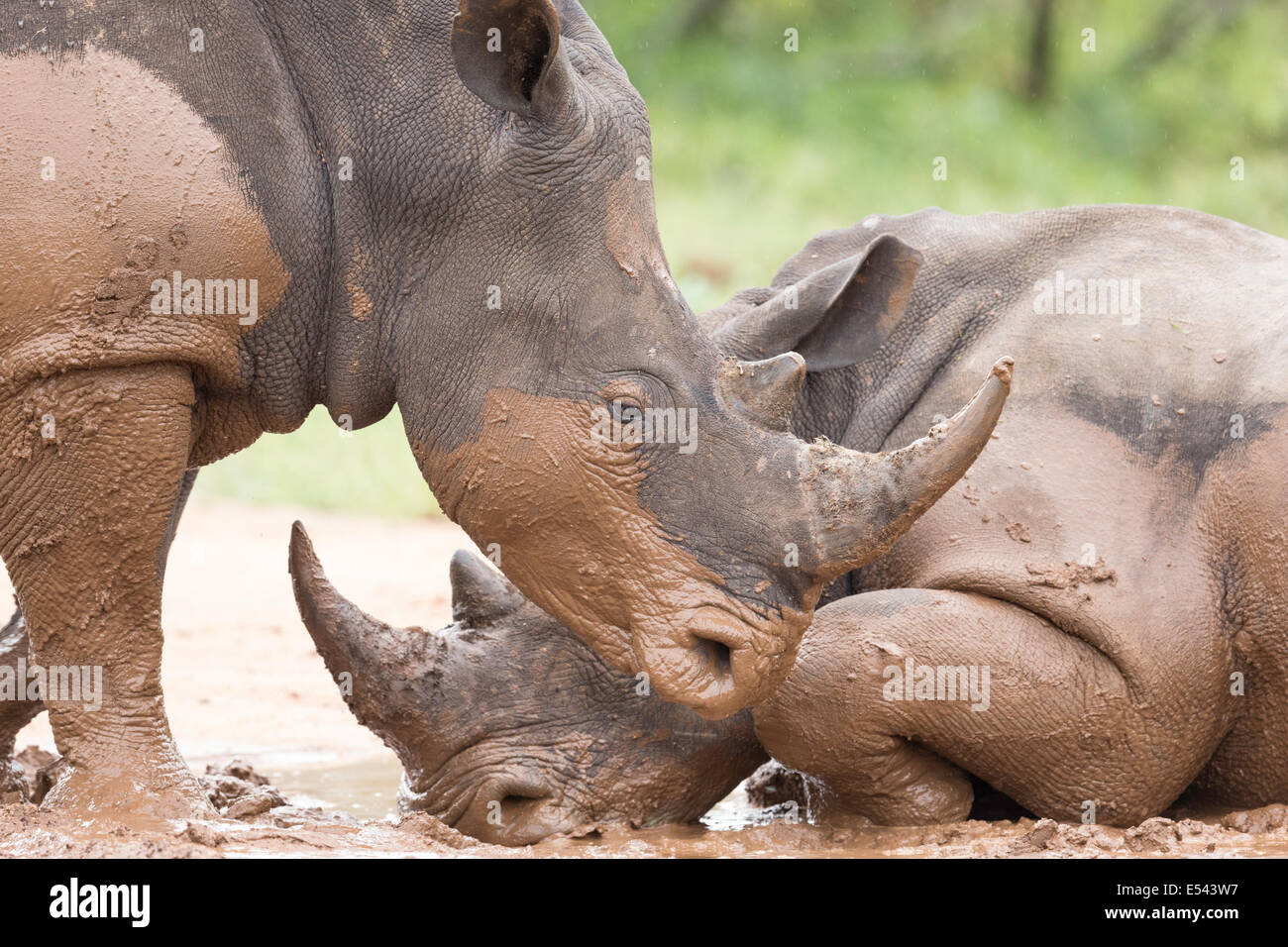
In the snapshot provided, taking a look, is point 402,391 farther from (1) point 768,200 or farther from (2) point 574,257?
(1) point 768,200

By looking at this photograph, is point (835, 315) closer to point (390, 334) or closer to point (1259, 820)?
point (390, 334)

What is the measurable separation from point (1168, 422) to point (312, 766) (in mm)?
3419

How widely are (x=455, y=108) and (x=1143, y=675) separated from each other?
7.69ft

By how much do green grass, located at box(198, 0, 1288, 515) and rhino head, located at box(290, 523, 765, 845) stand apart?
9391 millimetres

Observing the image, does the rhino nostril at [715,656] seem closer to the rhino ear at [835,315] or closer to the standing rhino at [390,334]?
the standing rhino at [390,334]

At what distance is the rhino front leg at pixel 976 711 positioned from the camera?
4895 millimetres

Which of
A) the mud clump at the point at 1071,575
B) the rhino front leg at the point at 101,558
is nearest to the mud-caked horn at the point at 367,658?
the rhino front leg at the point at 101,558

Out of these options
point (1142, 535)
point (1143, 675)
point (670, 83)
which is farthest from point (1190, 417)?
point (670, 83)

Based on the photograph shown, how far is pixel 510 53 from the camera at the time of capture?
425 centimetres

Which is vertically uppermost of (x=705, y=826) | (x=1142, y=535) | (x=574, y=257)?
(x=574, y=257)

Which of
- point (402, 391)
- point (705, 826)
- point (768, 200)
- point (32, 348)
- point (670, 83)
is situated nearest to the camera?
point (32, 348)

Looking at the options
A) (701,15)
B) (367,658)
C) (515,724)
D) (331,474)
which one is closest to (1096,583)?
(515,724)

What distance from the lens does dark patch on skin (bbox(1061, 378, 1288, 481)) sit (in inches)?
200

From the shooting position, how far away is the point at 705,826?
523 centimetres
